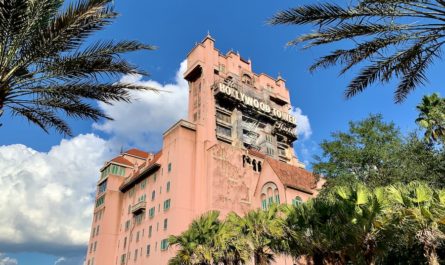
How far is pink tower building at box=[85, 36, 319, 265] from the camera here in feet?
149

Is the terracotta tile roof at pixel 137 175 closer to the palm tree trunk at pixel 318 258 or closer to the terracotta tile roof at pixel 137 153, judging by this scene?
the terracotta tile roof at pixel 137 153

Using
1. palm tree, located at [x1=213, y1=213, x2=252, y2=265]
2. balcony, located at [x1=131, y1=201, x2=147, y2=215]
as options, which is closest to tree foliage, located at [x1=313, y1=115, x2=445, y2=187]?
palm tree, located at [x1=213, y1=213, x2=252, y2=265]

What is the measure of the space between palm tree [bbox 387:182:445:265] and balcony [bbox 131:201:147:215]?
1636 inches

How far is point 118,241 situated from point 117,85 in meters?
52.0

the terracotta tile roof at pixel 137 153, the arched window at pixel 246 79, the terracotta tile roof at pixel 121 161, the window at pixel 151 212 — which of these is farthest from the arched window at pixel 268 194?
the terracotta tile roof at pixel 137 153

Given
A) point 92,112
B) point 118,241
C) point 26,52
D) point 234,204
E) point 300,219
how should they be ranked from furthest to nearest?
point 118,241, point 234,204, point 300,219, point 92,112, point 26,52

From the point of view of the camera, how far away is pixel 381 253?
17094 millimetres

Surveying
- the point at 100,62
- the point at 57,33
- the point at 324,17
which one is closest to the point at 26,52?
the point at 57,33

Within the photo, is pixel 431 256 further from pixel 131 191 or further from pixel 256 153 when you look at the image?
pixel 131 191

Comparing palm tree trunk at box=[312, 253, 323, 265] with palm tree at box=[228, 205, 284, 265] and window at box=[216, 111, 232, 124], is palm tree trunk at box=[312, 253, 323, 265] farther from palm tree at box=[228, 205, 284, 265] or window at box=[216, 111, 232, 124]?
window at box=[216, 111, 232, 124]

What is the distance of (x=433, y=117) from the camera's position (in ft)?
91.1

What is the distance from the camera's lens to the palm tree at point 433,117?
27.1 m

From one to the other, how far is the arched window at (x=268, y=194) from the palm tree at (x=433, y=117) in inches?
740

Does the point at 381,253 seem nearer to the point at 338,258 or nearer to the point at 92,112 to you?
the point at 338,258
